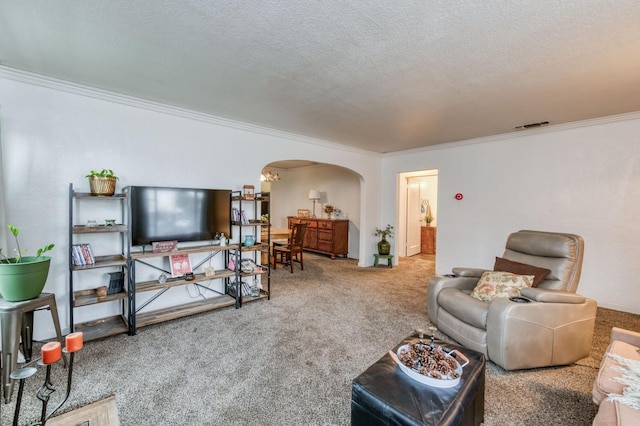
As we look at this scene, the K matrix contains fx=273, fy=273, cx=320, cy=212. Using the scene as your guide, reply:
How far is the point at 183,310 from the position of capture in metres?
3.25

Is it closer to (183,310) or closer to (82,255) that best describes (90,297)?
(82,255)

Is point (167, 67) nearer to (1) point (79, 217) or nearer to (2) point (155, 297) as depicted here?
(1) point (79, 217)

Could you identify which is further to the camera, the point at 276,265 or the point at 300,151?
the point at 276,265

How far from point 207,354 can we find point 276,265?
3370mm

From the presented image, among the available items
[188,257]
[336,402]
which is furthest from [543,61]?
[188,257]

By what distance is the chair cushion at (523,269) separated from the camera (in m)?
2.64

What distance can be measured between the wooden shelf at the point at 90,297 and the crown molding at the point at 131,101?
204 centimetres

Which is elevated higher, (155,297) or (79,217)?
(79,217)

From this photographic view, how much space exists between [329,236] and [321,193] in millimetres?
1418

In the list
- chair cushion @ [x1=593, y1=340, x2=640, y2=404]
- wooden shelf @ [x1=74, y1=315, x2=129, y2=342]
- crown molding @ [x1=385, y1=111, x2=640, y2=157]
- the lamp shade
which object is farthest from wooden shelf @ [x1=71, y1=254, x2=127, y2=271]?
crown molding @ [x1=385, y1=111, x2=640, y2=157]

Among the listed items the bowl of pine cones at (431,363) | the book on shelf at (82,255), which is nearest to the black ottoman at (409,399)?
the bowl of pine cones at (431,363)

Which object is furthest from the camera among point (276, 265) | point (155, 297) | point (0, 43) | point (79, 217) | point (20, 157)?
point (276, 265)

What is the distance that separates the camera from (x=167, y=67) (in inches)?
94.7

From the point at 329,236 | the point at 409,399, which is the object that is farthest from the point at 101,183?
the point at 329,236
